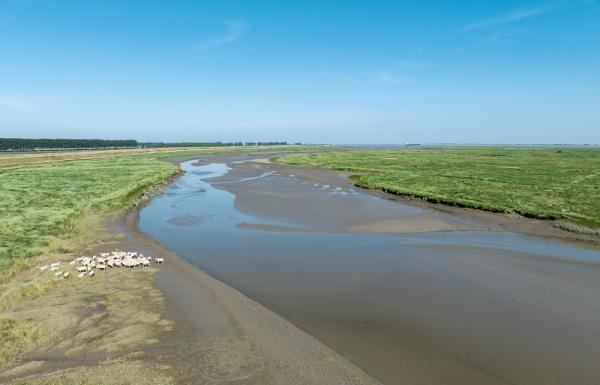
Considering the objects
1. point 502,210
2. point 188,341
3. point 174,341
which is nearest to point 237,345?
point 188,341

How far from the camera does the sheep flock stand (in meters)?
15.1

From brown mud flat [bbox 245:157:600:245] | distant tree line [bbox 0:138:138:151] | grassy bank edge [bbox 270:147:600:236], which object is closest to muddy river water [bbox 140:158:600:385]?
brown mud flat [bbox 245:157:600:245]

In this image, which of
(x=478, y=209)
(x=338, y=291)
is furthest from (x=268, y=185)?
(x=338, y=291)

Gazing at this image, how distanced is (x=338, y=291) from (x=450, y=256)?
25.4 feet

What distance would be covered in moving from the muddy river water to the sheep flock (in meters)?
2.61

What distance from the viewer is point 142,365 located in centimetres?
905

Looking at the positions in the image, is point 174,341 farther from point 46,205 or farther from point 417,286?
point 46,205

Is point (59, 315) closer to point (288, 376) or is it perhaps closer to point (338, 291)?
point (288, 376)

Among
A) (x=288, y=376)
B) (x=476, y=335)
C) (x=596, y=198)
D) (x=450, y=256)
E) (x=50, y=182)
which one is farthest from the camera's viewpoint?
(x=50, y=182)

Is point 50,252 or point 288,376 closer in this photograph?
point 288,376

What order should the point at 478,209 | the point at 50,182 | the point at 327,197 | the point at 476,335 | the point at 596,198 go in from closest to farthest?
1. the point at 476,335
2. the point at 478,209
3. the point at 596,198
4. the point at 327,197
5. the point at 50,182

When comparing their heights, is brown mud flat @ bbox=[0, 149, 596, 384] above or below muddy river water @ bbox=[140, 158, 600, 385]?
above

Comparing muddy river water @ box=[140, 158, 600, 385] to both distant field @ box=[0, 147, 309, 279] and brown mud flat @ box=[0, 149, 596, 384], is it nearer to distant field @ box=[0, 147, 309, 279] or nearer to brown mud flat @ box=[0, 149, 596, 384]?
brown mud flat @ box=[0, 149, 596, 384]

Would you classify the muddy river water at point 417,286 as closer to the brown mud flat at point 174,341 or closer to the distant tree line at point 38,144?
the brown mud flat at point 174,341
